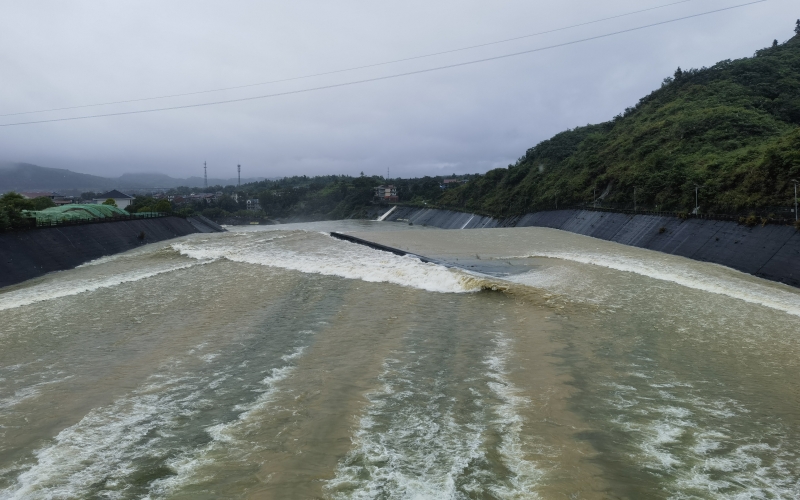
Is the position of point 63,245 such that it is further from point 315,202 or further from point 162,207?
point 315,202

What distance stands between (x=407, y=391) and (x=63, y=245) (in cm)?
3104

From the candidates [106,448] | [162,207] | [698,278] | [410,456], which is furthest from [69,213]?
[410,456]

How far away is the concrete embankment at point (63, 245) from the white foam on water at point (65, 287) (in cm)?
358

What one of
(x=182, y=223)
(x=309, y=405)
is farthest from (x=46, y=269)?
(x=182, y=223)

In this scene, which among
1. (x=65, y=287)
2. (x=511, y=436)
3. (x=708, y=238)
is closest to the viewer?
(x=511, y=436)

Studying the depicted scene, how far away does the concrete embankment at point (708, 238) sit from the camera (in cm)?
2222

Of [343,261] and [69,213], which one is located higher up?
[69,213]

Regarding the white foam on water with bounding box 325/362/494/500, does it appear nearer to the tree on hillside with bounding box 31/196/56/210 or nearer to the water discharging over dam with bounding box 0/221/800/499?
the water discharging over dam with bounding box 0/221/800/499

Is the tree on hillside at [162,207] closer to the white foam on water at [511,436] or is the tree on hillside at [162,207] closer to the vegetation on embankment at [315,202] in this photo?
the vegetation on embankment at [315,202]

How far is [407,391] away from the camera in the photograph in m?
9.55

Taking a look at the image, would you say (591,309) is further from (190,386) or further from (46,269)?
(46,269)

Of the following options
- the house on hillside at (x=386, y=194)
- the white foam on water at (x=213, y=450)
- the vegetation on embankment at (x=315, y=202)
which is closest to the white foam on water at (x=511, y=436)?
the white foam on water at (x=213, y=450)

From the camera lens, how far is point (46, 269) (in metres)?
28.3

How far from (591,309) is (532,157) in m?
87.9
